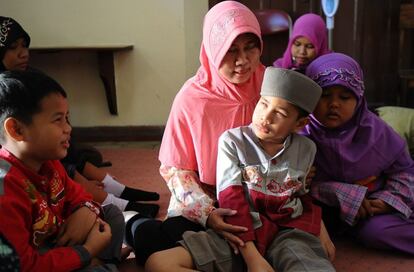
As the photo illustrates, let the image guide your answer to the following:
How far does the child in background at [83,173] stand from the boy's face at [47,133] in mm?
800

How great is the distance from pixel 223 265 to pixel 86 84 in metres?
2.30

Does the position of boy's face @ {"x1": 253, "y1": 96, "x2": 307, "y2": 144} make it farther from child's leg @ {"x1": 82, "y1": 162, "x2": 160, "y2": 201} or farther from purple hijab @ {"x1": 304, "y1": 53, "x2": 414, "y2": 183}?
child's leg @ {"x1": 82, "y1": 162, "x2": 160, "y2": 201}

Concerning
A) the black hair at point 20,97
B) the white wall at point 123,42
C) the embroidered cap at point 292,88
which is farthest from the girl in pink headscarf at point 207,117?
the white wall at point 123,42

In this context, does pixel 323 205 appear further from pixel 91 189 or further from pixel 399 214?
pixel 91 189

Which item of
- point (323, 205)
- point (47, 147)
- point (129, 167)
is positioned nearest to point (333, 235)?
point (323, 205)

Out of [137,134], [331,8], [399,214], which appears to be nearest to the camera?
[399,214]

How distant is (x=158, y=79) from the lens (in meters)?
3.14

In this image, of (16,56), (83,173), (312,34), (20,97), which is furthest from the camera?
(312,34)

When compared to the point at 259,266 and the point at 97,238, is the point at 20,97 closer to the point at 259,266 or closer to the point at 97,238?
the point at 97,238

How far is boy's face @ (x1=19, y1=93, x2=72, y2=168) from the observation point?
→ 1.03 metres

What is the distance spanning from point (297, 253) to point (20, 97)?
0.84 metres

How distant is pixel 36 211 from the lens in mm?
1042

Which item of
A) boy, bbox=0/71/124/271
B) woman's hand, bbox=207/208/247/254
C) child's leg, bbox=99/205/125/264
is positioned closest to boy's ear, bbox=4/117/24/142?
boy, bbox=0/71/124/271

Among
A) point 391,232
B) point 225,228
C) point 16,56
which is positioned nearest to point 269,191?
point 225,228
